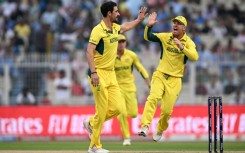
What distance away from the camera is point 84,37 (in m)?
28.8

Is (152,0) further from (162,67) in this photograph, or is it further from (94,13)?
(162,67)

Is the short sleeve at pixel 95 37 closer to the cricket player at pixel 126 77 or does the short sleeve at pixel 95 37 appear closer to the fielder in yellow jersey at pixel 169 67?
the fielder in yellow jersey at pixel 169 67

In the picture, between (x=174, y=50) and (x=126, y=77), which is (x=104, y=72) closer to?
(x=174, y=50)

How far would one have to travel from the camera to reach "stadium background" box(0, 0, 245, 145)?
25484 mm

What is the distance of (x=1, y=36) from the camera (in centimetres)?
2958

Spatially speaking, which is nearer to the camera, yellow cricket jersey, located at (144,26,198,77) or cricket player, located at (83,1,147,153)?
cricket player, located at (83,1,147,153)

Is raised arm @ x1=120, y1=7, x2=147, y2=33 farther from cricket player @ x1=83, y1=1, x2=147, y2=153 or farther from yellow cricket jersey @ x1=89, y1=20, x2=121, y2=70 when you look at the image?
yellow cricket jersey @ x1=89, y1=20, x2=121, y2=70

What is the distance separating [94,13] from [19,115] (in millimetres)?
5734

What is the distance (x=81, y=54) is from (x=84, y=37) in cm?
162

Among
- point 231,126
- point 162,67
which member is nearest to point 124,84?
point 162,67

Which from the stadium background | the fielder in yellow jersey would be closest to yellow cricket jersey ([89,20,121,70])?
the fielder in yellow jersey

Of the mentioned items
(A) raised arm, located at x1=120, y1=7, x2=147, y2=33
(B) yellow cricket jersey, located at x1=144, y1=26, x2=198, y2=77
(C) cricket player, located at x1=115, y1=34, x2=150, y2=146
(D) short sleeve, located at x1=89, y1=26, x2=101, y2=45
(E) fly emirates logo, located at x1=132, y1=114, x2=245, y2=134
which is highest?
(A) raised arm, located at x1=120, y1=7, x2=147, y2=33

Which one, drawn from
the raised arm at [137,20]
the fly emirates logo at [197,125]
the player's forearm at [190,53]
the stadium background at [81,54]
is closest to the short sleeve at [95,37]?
the raised arm at [137,20]

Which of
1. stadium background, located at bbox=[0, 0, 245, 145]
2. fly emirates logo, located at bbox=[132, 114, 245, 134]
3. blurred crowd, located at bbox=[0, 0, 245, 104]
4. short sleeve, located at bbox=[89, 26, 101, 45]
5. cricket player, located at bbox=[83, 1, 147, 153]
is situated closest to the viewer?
short sleeve, located at bbox=[89, 26, 101, 45]
